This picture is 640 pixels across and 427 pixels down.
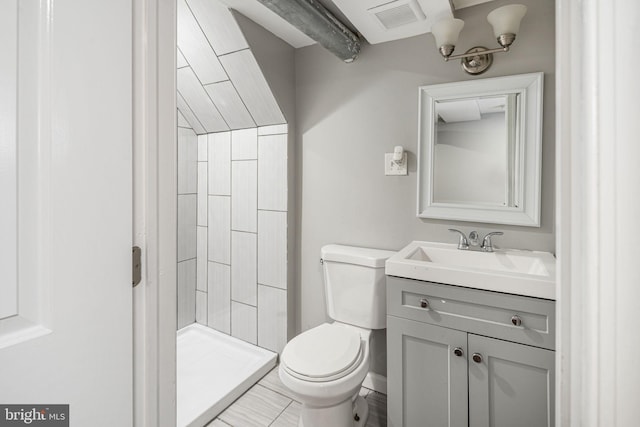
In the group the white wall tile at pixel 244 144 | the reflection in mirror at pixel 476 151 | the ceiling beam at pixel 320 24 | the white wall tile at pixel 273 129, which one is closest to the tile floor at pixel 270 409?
the reflection in mirror at pixel 476 151

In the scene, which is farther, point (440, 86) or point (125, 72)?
point (440, 86)

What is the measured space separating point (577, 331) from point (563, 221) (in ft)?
0.65

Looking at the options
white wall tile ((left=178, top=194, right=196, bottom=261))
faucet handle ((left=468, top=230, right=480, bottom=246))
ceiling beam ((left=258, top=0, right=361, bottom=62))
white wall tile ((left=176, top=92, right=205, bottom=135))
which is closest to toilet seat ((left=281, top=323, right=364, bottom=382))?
faucet handle ((left=468, top=230, right=480, bottom=246))

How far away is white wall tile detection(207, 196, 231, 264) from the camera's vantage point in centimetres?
243

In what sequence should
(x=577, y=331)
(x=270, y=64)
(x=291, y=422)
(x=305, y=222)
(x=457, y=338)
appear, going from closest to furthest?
(x=577, y=331) → (x=457, y=338) → (x=291, y=422) → (x=270, y=64) → (x=305, y=222)

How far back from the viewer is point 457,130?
173cm

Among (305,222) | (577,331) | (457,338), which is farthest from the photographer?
(305,222)

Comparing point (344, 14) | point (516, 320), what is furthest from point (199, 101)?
point (516, 320)

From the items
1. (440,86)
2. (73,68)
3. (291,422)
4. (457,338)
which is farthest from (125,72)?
(291,422)

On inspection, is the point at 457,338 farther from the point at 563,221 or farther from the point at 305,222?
the point at 305,222

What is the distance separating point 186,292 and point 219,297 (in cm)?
31

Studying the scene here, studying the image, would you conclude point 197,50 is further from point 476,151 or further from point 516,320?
point 516,320

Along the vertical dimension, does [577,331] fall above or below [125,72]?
below

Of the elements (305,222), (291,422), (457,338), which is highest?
(305,222)
